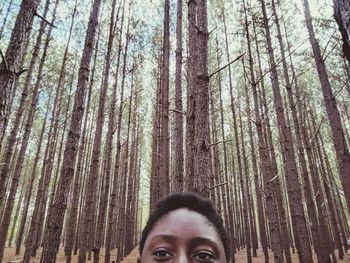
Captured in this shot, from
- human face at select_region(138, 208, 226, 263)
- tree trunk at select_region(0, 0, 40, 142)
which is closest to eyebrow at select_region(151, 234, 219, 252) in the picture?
human face at select_region(138, 208, 226, 263)

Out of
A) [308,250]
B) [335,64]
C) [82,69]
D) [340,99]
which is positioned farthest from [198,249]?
[340,99]

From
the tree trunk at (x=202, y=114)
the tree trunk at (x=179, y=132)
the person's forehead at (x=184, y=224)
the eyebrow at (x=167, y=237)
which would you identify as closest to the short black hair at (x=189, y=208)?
the person's forehead at (x=184, y=224)

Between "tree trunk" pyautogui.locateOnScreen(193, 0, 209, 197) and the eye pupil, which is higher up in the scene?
"tree trunk" pyautogui.locateOnScreen(193, 0, 209, 197)

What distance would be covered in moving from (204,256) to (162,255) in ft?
→ 0.66

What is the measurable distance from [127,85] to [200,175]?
9881mm

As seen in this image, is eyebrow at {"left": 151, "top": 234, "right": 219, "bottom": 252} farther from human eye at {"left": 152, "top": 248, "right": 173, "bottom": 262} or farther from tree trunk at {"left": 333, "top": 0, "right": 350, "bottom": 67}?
tree trunk at {"left": 333, "top": 0, "right": 350, "bottom": 67}

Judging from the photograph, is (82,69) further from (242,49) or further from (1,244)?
(242,49)

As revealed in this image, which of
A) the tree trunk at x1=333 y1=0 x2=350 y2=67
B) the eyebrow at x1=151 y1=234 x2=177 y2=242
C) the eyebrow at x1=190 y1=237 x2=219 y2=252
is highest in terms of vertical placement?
the tree trunk at x1=333 y1=0 x2=350 y2=67

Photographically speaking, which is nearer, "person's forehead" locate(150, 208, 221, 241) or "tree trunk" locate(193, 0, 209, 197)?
"person's forehead" locate(150, 208, 221, 241)

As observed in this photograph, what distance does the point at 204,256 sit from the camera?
1.38 m

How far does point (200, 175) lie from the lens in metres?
3.45

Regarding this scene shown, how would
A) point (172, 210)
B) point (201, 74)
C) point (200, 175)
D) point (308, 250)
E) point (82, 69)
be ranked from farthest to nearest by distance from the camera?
1. point (308, 250)
2. point (82, 69)
3. point (201, 74)
4. point (200, 175)
5. point (172, 210)

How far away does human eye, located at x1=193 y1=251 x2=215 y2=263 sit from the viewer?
1.36 metres

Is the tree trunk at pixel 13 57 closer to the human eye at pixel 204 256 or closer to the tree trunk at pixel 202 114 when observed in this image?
the tree trunk at pixel 202 114
